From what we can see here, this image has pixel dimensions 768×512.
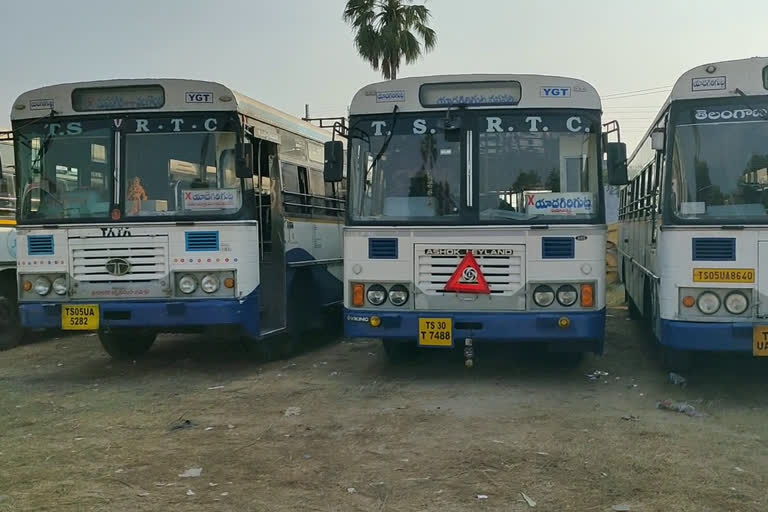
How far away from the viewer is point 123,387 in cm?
819

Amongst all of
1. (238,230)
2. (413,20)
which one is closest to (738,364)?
(238,230)

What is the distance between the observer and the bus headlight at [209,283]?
26.9ft

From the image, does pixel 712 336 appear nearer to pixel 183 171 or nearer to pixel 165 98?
pixel 183 171

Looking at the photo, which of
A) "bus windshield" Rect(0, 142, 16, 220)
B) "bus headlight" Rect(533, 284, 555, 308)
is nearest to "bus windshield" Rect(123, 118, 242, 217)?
"bus headlight" Rect(533, 284, 555, 308)

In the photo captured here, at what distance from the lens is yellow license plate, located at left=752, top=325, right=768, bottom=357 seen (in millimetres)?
6645

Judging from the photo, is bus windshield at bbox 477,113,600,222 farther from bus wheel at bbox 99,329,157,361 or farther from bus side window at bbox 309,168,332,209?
bus wheel at bbox 99,329,157,361

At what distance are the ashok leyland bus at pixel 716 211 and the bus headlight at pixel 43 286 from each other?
21.4 feet

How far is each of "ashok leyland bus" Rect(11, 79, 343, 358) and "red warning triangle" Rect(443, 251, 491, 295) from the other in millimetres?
2399

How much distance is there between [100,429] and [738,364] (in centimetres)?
674

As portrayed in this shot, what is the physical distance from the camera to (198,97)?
8242 millimetres

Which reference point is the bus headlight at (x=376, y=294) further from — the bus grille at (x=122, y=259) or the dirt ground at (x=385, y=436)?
the bus grille at (x=122, y=259)

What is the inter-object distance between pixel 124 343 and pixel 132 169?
2609mm

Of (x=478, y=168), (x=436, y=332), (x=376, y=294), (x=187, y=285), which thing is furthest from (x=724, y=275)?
(x=187, y=285)

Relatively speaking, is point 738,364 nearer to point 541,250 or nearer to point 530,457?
point 541,250
